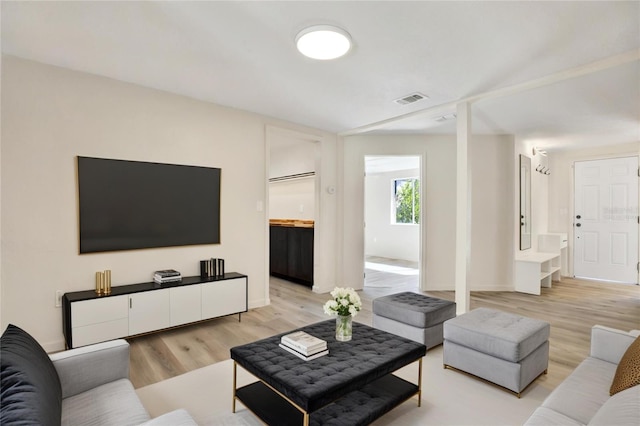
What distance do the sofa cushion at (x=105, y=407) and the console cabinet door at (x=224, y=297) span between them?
178 centimetres

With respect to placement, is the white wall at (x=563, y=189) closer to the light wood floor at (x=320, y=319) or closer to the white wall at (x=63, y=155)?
the light wood floor at (x=320, y=319)

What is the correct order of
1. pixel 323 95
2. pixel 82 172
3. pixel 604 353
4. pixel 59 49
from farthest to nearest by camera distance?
pixel 323 95
pixel 82 172
pixel 59 49
pixel 604 353

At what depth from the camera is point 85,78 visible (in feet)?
10.0

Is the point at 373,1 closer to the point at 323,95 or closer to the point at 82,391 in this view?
the point at 323,95

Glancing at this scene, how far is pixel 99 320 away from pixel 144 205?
115cm

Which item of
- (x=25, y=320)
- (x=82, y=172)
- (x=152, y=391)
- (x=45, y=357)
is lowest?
(x=152, y=391)

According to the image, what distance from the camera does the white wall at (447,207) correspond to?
17.6 feet

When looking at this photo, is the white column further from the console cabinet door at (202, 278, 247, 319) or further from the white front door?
the white front door

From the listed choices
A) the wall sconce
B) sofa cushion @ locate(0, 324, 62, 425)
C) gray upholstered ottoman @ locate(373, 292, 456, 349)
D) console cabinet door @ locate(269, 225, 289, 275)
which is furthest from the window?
sofa cushion @ locate(0, 324, 62, 425)

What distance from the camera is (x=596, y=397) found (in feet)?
5.21

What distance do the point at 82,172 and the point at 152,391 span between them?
80.9 inches

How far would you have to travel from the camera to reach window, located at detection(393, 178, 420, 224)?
880 cm

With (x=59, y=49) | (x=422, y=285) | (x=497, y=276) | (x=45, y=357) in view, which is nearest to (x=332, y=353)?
(x=45, y=357)

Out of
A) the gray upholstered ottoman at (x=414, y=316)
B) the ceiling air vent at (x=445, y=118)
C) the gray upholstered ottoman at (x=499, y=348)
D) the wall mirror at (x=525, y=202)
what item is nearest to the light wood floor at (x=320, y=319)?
the gray upholstered ottoman at (x=499, y=348)
